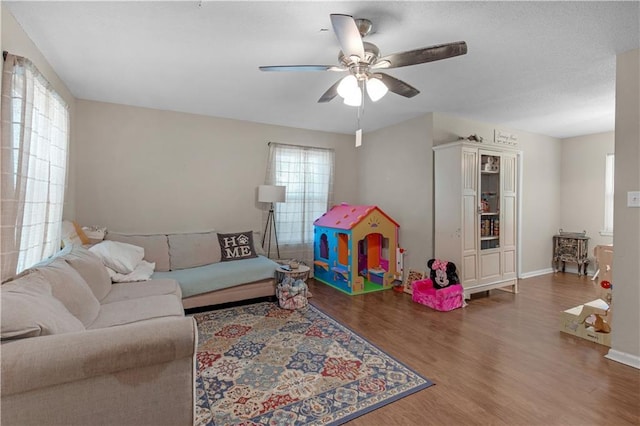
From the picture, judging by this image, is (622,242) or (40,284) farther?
(622,242)

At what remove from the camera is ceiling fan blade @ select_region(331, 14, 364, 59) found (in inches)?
57.8

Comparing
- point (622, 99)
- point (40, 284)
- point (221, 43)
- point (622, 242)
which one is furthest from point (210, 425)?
point (622, 99)

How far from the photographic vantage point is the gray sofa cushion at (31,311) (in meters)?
1.13

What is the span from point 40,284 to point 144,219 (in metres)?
2.21

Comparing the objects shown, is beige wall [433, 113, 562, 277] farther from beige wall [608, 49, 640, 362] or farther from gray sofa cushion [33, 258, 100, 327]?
gray sofa cushion [33, 258, 100, 327]

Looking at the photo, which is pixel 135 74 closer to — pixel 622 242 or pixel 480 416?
pixel 480 416

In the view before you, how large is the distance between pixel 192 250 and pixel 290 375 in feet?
7.01

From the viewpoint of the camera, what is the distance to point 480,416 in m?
1.63

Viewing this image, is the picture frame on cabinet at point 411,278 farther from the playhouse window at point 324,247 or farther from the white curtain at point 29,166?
the white curtain at point 29,166

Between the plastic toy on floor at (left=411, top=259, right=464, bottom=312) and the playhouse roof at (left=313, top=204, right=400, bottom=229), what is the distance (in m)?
0.97

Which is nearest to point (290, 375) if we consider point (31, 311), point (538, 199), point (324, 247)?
point (31, 311)

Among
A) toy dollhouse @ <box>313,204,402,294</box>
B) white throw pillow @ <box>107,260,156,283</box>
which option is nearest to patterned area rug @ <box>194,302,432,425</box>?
white throw pillow @ <box>107,260,156,283</box>

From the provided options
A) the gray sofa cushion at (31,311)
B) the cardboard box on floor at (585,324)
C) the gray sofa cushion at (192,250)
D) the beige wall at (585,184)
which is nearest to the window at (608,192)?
the beige wall at (585,184)

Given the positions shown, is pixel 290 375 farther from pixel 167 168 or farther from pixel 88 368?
pixel 167 168
